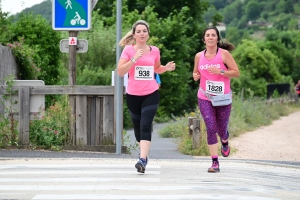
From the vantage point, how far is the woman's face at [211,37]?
11.0 m

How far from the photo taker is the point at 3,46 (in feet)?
63.0

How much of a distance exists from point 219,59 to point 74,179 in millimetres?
2505

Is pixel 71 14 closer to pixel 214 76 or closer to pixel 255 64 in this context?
pixel 214 76

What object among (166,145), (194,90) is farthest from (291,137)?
(194,90)

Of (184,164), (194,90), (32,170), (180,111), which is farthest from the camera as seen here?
(194,90)

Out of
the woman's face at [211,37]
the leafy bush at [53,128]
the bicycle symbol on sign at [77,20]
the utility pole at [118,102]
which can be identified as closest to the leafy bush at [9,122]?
the leafy bush at [53,128]

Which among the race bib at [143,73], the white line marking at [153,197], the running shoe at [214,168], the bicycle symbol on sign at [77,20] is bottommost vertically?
the running shoe at [214,168]

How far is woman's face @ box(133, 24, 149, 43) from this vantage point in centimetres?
1073

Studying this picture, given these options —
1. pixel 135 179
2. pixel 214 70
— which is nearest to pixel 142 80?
pixel 214 70

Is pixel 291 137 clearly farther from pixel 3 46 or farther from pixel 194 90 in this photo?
pixel 194 90

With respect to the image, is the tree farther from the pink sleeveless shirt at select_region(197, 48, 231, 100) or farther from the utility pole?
the pink sleeveless shirt at select_region(197, 48, 231, 100)

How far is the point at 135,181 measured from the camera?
31.5 feet

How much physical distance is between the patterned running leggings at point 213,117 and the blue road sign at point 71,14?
4239mm

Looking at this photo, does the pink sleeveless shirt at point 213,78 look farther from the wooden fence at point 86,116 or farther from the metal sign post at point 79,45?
the metal sign post at point 79,45
